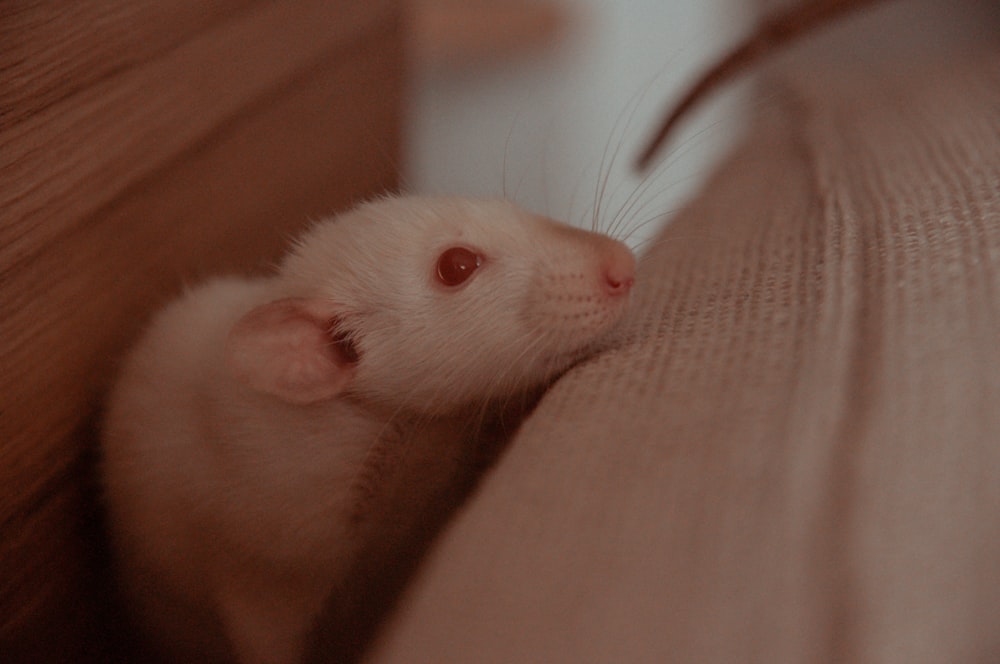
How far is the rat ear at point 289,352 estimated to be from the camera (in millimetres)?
1152

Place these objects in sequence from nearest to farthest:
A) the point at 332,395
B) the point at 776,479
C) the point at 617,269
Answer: the point at 776,479, the point at 617,269, the point at 332,395

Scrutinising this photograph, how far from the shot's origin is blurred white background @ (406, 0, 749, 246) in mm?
2258

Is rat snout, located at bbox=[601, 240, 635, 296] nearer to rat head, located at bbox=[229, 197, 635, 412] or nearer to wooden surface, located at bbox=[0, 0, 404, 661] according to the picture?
rat head, located at bbox=[229, 197, 635, 412]

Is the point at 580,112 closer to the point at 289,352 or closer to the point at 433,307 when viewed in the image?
the point at 433,307

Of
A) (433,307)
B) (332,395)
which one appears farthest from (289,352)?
(433,307)

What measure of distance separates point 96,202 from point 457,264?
0.51m

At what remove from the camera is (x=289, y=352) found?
1.17 m

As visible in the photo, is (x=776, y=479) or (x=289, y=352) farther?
(x=289, y=352)

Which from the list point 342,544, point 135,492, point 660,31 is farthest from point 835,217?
point 660,31

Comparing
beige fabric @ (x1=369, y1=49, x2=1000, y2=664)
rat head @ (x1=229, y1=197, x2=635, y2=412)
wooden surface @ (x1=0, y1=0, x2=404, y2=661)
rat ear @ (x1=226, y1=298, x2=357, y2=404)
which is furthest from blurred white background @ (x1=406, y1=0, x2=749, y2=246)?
beige fabric @ (x1=369, y1=49, x2=1000, y2=664)

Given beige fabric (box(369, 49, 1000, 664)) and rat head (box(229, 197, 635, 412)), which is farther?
rat head (box(229, 197, 635, 412))

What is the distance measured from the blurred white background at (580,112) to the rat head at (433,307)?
2.18 feet

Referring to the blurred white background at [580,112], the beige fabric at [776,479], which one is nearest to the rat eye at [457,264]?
the beige fabric at [776,479]

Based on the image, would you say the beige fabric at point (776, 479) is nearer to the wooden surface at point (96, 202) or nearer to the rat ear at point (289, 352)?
the rat ear at point (289, 352)
